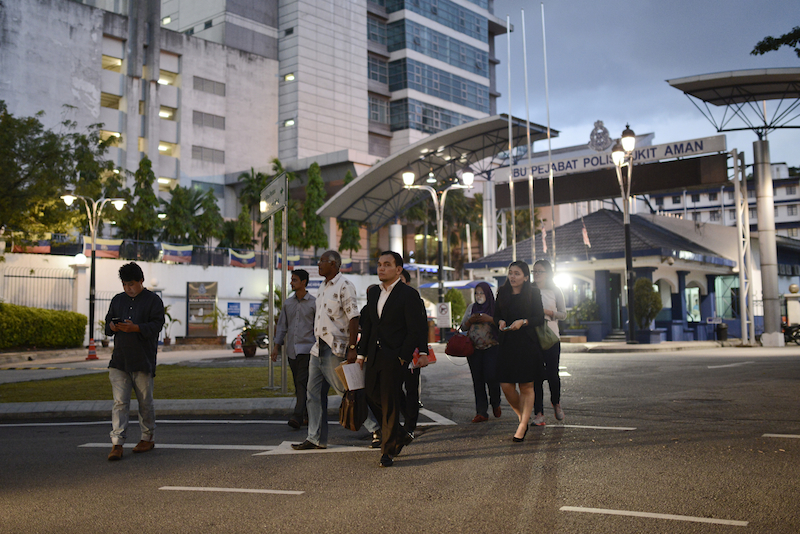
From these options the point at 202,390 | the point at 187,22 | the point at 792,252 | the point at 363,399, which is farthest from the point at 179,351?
the point at 187,22

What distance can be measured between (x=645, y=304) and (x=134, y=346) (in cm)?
2525

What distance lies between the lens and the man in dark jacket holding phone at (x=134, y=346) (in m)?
6.80

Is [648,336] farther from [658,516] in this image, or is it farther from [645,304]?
[658,516]

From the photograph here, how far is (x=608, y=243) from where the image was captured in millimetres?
32438

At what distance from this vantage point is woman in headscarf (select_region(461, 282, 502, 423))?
8.52 m

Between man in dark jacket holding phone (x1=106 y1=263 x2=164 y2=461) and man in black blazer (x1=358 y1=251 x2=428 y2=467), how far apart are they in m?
2.14

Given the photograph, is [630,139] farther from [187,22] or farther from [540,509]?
[187,22]

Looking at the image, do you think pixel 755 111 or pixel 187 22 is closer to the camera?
pixel 755 111

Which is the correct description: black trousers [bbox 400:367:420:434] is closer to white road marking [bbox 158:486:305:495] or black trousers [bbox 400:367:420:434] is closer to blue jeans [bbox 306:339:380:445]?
blue jeans [bbox 306:339:380:445]

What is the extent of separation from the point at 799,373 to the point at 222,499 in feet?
40.0

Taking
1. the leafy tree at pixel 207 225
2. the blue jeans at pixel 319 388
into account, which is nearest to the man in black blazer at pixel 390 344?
the blue jeans at pixel 319 388

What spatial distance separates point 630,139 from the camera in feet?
78.6

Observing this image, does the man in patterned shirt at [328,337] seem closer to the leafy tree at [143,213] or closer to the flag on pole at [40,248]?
the flag on pole at [40,248]

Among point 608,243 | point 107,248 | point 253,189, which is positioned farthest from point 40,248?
point 608,243
